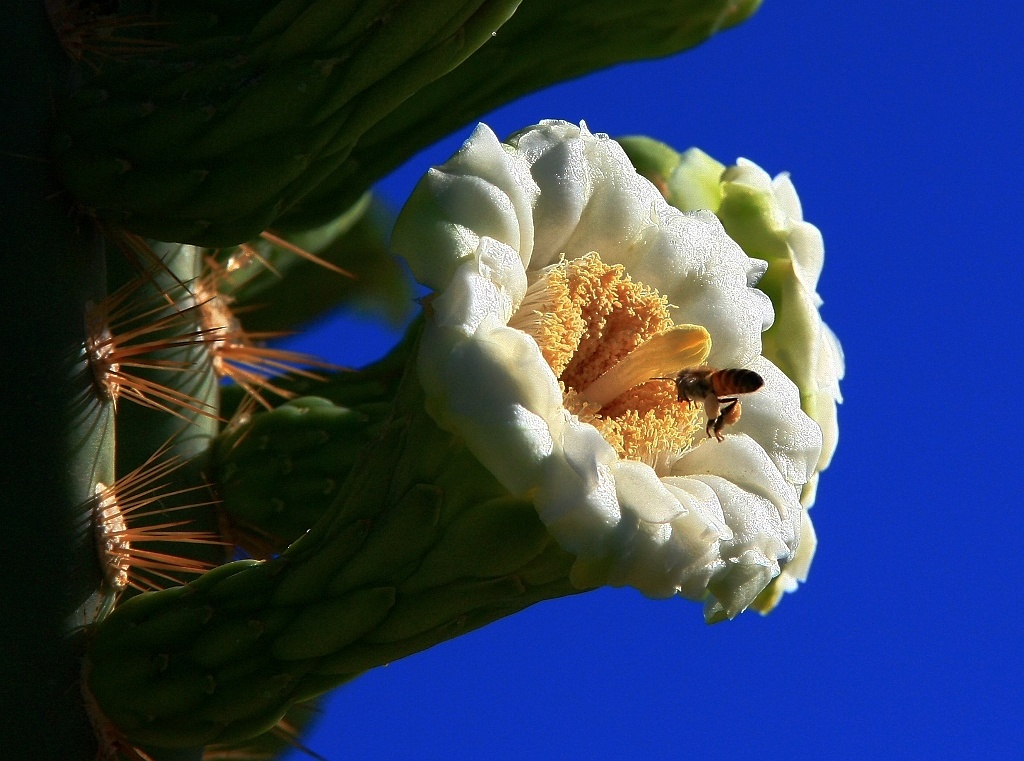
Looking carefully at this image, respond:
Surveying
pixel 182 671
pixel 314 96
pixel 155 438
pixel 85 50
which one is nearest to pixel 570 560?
pixel 182 671

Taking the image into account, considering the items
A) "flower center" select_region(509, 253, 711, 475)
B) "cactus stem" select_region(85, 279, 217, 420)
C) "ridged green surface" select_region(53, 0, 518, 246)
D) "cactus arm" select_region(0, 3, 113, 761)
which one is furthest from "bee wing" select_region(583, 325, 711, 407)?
"cactus arm" select_region(0, 3, 113, 761)

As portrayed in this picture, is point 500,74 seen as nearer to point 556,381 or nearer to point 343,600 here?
point 556,381

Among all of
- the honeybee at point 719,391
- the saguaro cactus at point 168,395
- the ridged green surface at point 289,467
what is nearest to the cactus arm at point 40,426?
the saguaro cactus at point 168,395

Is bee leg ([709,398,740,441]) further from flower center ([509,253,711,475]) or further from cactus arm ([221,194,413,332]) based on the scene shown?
cactus arm ([221,194,413,332])

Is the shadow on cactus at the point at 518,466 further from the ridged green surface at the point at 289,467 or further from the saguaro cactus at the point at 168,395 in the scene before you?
the ridged green surface at the point at 289,467

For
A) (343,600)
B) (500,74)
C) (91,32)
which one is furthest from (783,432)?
(91,32)

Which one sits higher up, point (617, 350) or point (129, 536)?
point (617, 350)
